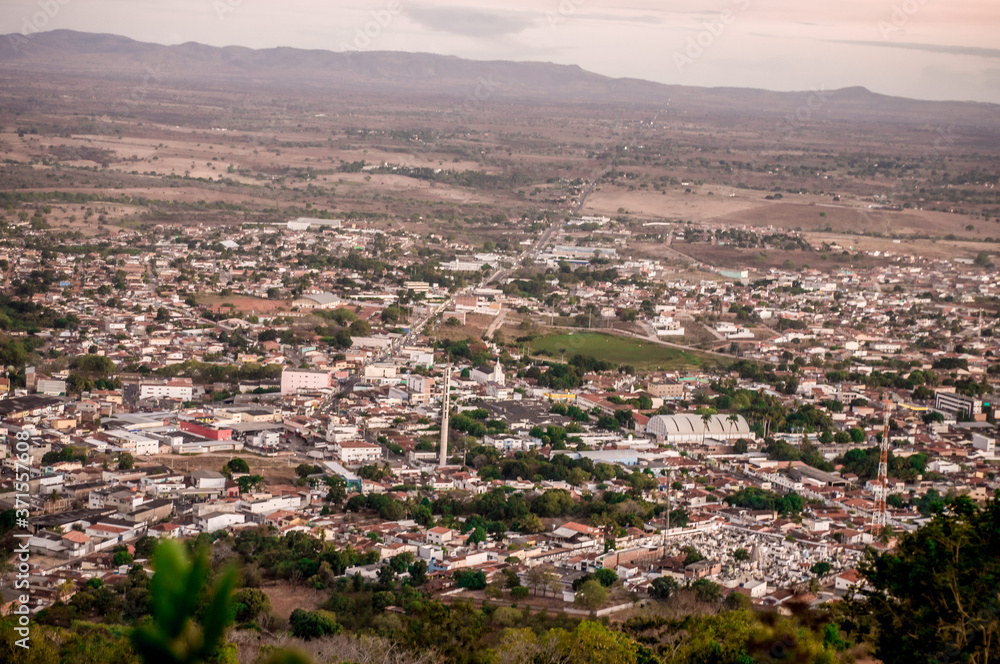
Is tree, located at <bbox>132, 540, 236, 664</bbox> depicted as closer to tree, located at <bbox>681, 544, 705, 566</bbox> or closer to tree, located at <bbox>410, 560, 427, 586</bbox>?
tree, located at <bbox>410, 560, 427, 586</bbox>

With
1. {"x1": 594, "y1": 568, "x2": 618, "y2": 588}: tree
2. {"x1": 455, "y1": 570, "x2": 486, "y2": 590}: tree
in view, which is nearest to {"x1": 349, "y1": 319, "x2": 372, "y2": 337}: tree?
{"x1": 455, "y1": 570, "x2": 486, "y2": 590}: tree

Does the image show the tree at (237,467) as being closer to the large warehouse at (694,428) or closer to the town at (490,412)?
the town at (490,412)

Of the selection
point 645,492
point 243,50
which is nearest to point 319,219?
point 645,492

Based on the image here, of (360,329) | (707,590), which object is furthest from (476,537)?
(360,329)

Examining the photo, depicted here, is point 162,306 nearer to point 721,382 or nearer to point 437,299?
point 437,299

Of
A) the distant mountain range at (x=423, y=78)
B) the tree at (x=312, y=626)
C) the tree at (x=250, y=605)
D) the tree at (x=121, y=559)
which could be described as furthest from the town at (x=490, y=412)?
the distant mountain range at (x=423, y=78)

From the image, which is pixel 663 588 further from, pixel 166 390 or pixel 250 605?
pixel 166 390
